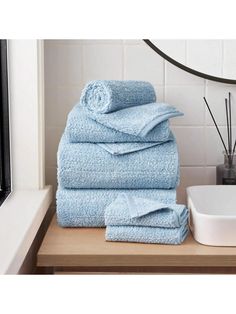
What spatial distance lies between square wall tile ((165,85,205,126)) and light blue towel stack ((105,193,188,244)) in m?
Answer: 0.42

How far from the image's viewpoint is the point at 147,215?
1234mm

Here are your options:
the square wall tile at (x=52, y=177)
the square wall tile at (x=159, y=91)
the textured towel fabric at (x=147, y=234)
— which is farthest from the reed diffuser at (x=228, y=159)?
the square wall tile at (x=52, y=177)

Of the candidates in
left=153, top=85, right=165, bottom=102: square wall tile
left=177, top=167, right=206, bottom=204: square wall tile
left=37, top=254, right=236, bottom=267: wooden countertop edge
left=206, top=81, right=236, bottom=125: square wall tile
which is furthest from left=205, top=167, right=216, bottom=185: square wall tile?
left=37, top=254, right=236, bottom=267: wooden countertop edge

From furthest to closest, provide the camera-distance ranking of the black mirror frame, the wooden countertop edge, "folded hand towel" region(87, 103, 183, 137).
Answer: the black mirror frame → "folded hand towel" region(87, 103, 183, 137) → the wooden countertop edge

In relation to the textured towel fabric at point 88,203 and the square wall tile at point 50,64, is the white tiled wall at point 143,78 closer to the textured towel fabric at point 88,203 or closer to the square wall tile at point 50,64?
the square wall tile at point 50,64

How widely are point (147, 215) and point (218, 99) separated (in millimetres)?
510

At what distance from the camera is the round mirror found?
158 cm

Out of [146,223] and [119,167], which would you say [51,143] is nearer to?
[119,167]

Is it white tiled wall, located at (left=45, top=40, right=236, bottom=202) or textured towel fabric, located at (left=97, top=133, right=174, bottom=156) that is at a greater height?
white tiled wall, located at (left=45, top=40, right=236, bottom=202)

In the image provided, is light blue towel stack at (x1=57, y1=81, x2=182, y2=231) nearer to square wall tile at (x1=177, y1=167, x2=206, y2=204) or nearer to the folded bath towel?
the folded bath towel

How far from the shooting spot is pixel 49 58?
5.21 feet
